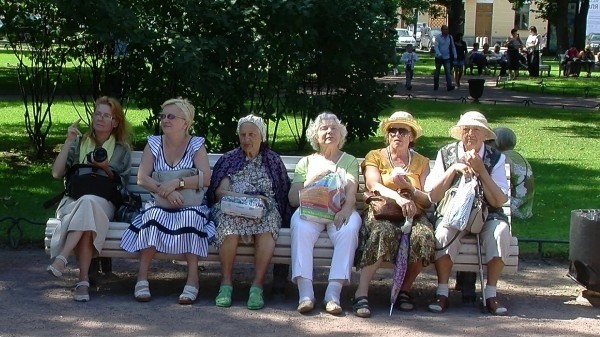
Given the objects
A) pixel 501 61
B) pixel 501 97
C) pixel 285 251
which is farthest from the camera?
pixel 501 61

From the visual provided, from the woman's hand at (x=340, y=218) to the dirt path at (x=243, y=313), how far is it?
0.51m

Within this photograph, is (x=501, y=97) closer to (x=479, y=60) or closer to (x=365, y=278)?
(x=479, y=60)

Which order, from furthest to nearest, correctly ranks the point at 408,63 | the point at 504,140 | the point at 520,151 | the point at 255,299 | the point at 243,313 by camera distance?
1. the point at 408,63
2. the point at 520,151
3. the point at 504,140
4. the point at 255,299
5. the point at 243,313

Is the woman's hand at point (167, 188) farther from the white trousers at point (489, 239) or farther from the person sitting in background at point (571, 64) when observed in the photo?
the person sitting in background at point (571, 64)

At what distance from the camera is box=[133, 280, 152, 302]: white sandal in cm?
611

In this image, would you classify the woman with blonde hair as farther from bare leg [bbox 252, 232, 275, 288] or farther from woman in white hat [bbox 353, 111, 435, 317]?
woman in white hat [bbox 353, 111, 435, 317]

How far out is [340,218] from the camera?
6.16 metres

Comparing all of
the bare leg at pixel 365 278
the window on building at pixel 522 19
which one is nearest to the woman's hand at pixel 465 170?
the bare leg at pixel 365 278

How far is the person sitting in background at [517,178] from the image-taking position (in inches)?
333

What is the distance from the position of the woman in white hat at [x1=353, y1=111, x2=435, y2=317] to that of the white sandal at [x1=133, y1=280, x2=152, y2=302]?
50.7 inches

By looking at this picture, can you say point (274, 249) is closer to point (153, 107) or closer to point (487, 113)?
point (153, 107)

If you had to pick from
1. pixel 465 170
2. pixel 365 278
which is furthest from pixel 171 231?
pixel 465 170

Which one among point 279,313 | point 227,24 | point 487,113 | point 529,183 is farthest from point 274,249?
point 487,113

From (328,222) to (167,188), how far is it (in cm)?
105
